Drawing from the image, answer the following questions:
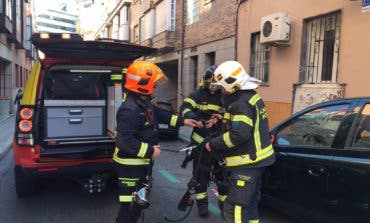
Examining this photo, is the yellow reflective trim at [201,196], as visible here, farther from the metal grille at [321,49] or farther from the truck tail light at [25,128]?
the metal grille at [321,49]

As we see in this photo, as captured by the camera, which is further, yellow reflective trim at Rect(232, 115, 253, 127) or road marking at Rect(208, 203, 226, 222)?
road marking at Rect(208, 203, 226, 222)

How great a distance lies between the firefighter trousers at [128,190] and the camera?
3.36 meters

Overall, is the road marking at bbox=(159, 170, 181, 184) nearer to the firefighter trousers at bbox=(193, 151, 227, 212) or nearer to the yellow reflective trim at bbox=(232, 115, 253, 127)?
the firefighter trousers at bbox=(193, 151, 227, 212)

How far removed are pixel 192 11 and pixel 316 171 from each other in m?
14.1

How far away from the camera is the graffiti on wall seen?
7.92 meters

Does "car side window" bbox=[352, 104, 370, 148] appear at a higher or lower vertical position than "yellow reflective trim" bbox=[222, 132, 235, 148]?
higher

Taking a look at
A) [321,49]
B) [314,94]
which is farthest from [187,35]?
[314,94]

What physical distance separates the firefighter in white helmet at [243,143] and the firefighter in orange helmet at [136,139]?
606 millimetres

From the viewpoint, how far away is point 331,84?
318 inches

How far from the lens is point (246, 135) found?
3.15 meters

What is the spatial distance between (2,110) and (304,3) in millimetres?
13673

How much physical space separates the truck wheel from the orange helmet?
222 cm

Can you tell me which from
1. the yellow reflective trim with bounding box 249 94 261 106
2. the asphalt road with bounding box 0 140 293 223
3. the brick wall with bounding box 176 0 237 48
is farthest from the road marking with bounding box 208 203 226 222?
the brick wall with bounding box 176 0 237 48

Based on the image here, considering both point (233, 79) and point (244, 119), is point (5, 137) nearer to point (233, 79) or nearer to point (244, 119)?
point (233, 79)
